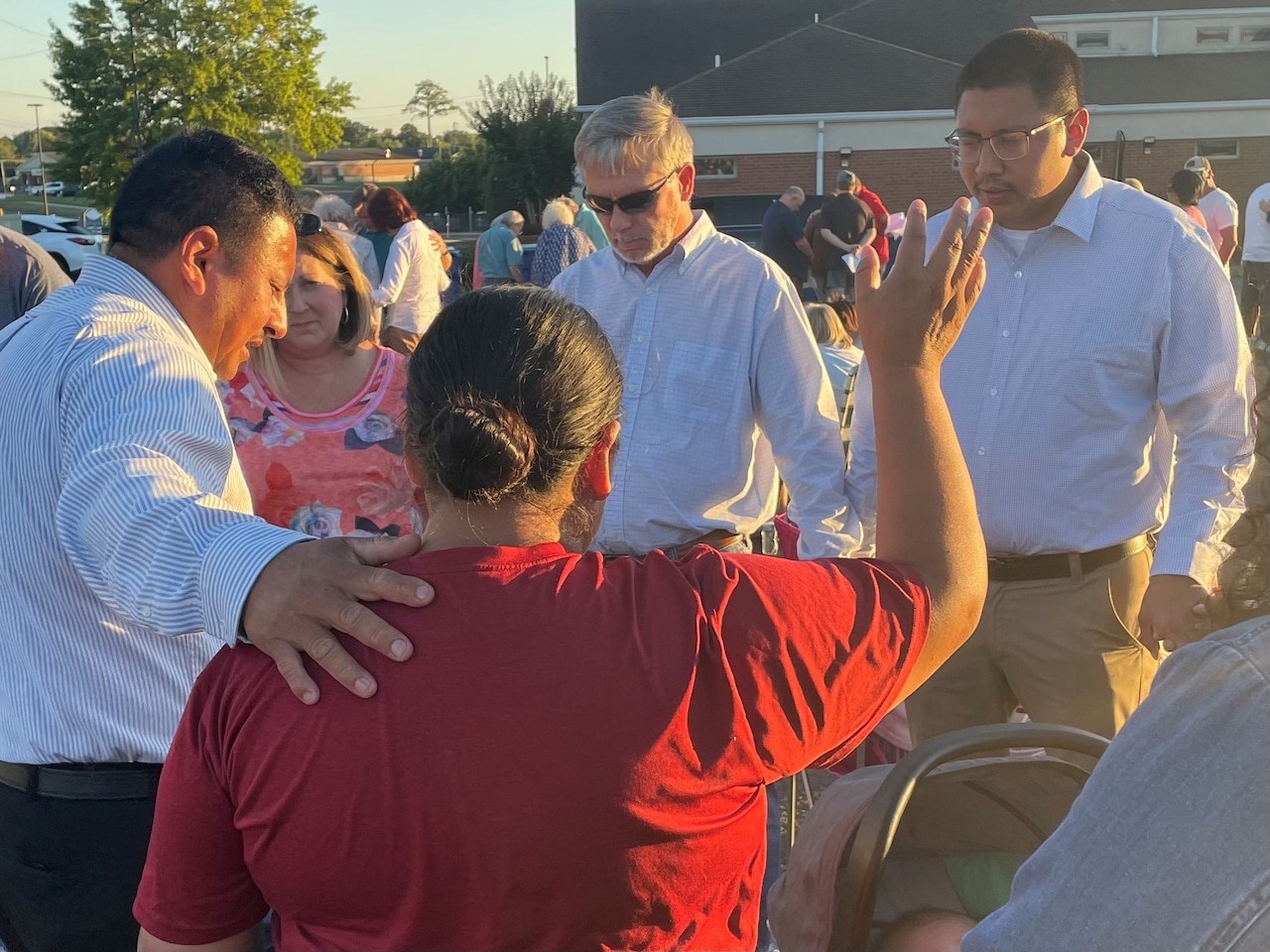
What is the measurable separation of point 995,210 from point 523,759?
7.53 ft

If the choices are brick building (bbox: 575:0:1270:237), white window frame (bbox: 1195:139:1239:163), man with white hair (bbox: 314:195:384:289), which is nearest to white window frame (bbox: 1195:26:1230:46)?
brick building (bbox: 575:0:1270:237)

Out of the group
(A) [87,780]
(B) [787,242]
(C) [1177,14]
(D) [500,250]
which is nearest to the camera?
(A) [87,780]

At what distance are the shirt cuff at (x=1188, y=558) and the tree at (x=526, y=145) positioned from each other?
127ft

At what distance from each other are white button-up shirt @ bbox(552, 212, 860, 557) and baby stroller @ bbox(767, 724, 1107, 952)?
4.14 ft

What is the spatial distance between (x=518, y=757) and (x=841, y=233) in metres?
13.1

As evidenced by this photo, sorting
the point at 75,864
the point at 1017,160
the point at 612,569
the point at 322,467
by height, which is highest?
the point at 1017,160

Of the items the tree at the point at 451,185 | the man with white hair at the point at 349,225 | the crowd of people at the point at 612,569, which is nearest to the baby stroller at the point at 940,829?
the crowd of people at the point at 612,569

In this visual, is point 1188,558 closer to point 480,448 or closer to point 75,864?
point 480,448

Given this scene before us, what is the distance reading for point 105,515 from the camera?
1748mm

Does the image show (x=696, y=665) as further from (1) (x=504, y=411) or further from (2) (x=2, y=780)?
(2) (x=2, y=780)

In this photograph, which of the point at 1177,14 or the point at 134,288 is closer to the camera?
the point at 134,288

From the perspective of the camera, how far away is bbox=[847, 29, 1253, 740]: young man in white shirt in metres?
2.86

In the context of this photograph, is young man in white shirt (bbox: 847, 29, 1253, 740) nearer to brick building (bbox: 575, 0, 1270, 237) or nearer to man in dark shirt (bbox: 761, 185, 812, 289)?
man in dark shirt (bbox: 761, 185, 812, 289)

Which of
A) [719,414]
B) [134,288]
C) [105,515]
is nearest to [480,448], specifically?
[105,515]
